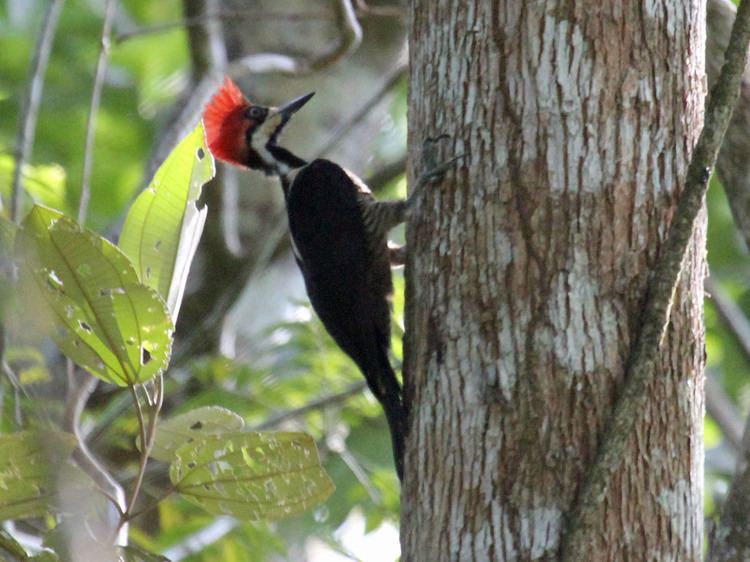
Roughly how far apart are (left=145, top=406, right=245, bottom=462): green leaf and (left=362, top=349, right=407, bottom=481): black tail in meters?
0.54

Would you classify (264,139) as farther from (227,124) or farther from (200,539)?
(200,539)

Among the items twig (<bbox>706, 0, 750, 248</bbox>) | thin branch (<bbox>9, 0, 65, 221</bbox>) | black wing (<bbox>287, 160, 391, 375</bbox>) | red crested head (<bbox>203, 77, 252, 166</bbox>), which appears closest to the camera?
twig (<bbox>706, 0, 750, 248</bbox>)

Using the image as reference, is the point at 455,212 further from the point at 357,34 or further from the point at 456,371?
the point at 357,34

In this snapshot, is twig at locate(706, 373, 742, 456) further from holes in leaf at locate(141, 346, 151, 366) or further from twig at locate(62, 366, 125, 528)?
holes in leaf at locate(141, 346, 151, 366)

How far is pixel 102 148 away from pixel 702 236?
4.99m

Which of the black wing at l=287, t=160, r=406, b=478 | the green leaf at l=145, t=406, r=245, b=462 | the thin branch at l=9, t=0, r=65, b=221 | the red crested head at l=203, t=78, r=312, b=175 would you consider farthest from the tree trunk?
the red crested head at l=203, t=78, r=312, b=175

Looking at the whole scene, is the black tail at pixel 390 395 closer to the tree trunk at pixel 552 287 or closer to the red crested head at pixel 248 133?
the tree trunk at pixel 552 287

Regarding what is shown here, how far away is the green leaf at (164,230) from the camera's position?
202cm

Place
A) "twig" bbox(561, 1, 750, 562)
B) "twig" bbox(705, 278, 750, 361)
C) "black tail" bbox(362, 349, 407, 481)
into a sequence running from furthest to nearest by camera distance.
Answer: "twig" bbox(705, 278, 750, 361), "black tail" bbox(362, 349, 407, 481), "twig" bbox(561, 1, 750, 562)

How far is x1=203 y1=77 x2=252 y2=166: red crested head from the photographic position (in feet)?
13.9

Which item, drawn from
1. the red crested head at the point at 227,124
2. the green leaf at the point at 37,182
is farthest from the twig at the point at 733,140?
the green leaf at the point at 37,182

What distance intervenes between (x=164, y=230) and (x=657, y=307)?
3.03 feet

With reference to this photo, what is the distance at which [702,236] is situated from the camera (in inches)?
89.4

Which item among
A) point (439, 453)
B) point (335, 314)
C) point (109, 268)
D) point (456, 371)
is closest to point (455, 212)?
point (456, 371)
